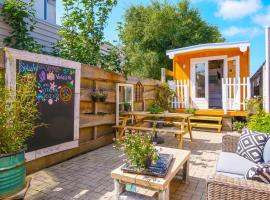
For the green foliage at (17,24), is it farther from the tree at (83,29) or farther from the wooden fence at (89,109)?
the wooden fence at (89,109)

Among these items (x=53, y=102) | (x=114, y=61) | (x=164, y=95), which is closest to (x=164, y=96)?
(x=164, y=95)

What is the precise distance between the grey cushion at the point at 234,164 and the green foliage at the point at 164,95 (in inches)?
208

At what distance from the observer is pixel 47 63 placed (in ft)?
11.8

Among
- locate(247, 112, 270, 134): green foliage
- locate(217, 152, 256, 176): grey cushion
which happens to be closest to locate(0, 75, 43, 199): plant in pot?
locate(217, 152, 256, 176): grey cushion

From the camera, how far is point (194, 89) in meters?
8.66

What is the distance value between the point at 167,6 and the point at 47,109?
13.0m

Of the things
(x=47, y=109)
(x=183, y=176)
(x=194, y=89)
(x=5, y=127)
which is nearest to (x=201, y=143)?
(x=183, y=176)

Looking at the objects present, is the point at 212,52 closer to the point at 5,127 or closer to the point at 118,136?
the point at 118,136

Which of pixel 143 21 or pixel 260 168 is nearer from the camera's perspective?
pixel 260 168

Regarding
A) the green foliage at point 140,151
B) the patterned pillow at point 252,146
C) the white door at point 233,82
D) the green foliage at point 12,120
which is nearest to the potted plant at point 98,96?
the green foliage at point 12,120

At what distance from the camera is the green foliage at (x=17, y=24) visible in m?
4.54

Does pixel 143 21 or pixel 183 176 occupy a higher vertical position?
pixel 143 21

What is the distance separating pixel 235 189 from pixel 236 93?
6.59 metres

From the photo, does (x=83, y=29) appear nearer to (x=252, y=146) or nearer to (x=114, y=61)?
(x=114, y=61)
